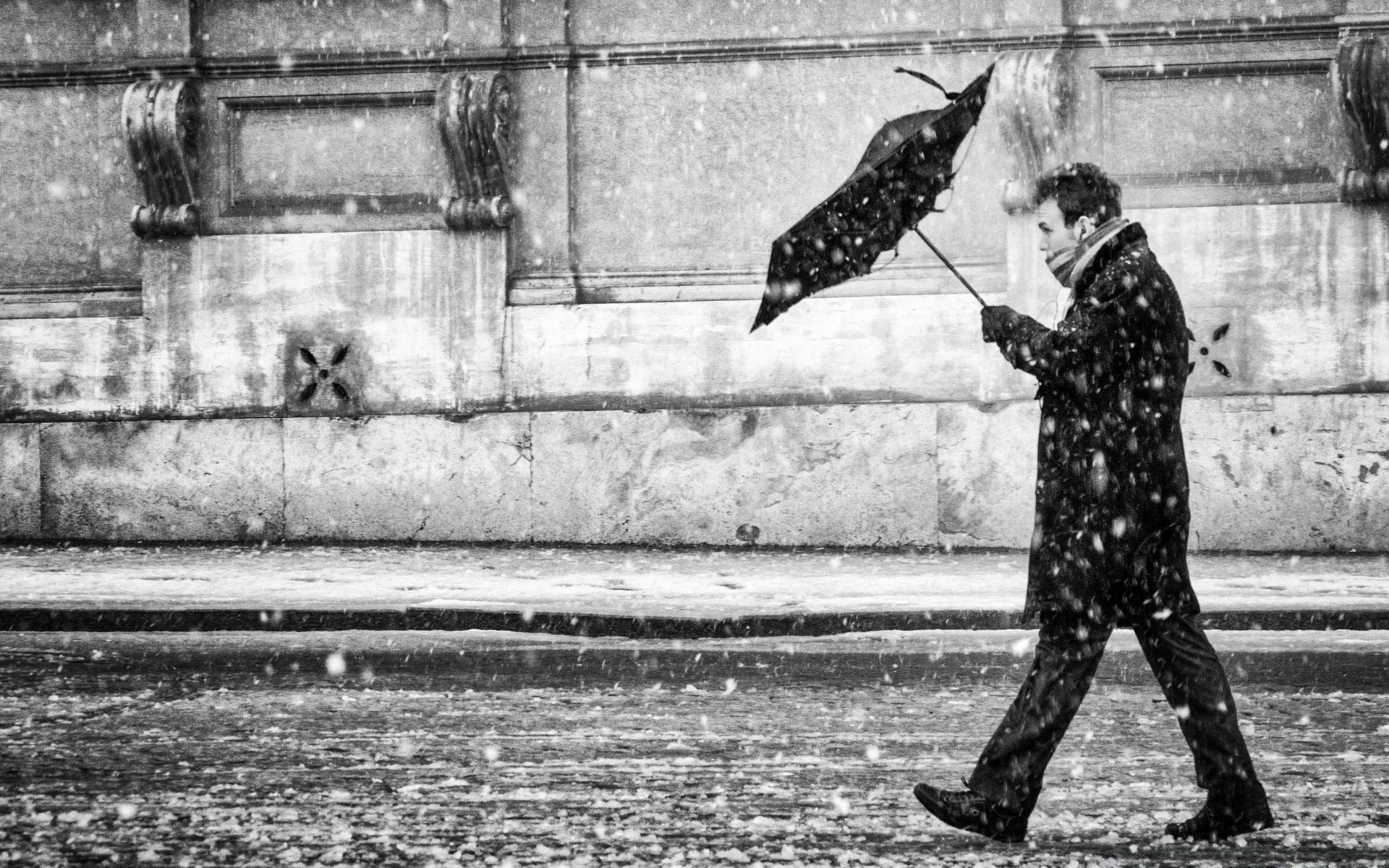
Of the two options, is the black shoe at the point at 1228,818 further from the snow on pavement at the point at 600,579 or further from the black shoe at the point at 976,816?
the snow on pavement at the point at 600,579

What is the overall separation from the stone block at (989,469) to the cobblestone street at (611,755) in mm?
3111

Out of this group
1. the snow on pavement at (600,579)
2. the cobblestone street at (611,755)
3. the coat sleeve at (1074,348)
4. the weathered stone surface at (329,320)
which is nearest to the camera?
the coat sleeve at (1074,348)

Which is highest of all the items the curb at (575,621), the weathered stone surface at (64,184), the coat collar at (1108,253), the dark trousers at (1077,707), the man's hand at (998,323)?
the weathered stone surface at (64,184)

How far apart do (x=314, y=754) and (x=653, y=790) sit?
52.4 inches

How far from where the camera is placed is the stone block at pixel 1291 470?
35.9 ft

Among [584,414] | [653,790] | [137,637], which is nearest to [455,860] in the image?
[653,790]

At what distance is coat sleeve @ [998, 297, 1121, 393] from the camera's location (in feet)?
14.4

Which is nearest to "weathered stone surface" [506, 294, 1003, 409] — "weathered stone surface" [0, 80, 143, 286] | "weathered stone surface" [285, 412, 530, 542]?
"weathered stone surface" [285, 412, 530, 542]

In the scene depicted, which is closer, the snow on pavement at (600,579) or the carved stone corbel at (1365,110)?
the snow on pavement at (600,579)

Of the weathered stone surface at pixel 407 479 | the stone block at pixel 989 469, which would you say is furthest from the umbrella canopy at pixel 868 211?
the weathered stone surface at pixel 407 479

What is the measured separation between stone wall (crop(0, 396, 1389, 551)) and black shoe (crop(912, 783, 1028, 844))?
7.01 metres

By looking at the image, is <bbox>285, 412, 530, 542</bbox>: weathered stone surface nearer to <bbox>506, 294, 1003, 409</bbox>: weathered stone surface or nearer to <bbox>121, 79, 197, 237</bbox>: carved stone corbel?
<bbox>506, 294, 1003, 409</bbox>: weathered stone surface

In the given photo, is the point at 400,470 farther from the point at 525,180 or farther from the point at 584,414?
the point at 525,180

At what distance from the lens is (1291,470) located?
435 inches
